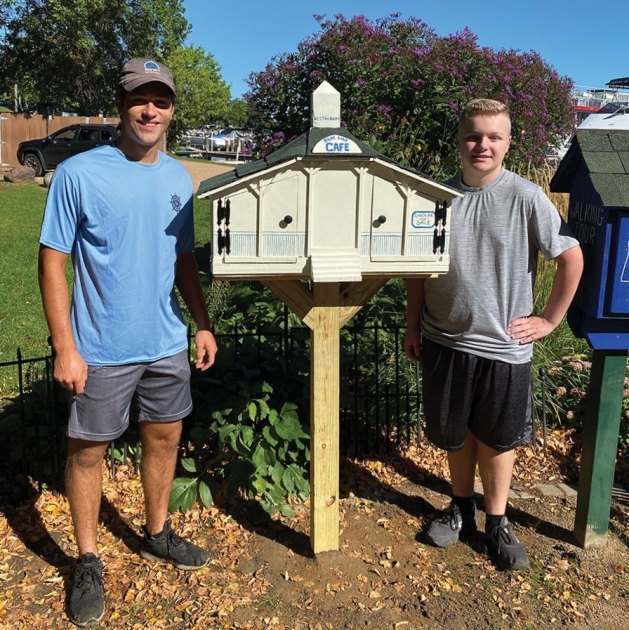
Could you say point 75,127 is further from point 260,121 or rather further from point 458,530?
point 458,530

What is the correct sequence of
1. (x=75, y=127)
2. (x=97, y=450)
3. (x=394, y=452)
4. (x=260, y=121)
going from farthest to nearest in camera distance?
(x=75, y=127) < (x=260, y=121) < (x=394, y=452) < (x=97, y=450)

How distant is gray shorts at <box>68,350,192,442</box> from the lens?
2357 millimetres

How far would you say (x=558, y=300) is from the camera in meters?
2.50

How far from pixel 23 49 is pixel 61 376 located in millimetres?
33297

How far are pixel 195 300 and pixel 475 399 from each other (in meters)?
1.29

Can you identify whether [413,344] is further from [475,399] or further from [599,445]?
[599,445]

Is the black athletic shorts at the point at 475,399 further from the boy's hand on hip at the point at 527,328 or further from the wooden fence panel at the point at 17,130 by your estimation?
the wooden fence panel at the point at 17,130

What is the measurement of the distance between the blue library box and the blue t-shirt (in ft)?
5.49

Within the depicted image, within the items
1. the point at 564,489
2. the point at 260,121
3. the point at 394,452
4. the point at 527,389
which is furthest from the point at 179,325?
the point at 260,121

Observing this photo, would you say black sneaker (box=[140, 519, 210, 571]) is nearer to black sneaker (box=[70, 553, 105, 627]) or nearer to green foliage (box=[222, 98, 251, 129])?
black sneaker (box=[70, 553, 105, 627])

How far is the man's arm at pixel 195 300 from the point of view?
2.63 m

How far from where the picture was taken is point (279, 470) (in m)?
3.26

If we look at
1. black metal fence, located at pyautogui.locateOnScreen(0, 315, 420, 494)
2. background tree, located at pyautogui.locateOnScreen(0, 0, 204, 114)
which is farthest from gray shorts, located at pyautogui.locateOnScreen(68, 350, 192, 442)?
background tree, located at pyautogui.locateOnScreen(0, 0, 204, 114)

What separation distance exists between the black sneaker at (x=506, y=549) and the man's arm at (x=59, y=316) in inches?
77.8
